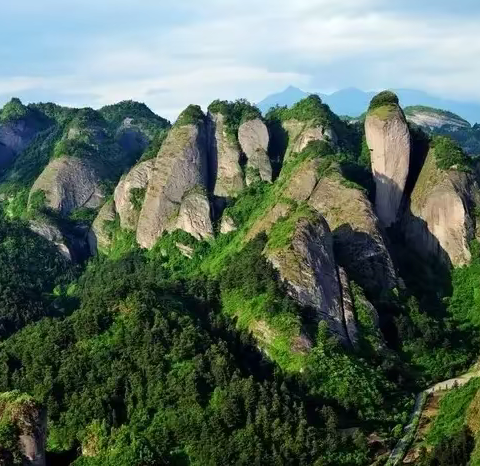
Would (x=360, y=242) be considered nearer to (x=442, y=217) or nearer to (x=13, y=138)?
(x=442, y=217)

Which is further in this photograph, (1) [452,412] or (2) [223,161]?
(2) [223,161]

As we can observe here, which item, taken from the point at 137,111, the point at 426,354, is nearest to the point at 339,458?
the point at 426,354

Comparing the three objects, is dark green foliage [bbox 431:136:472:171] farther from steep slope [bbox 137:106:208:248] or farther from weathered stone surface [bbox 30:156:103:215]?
weathered stone surface [bbox 30:156:103:215]

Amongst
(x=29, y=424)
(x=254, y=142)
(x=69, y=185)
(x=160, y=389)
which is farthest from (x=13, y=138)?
(x=29, y=424)

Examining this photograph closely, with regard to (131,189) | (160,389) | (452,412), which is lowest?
(452,412)

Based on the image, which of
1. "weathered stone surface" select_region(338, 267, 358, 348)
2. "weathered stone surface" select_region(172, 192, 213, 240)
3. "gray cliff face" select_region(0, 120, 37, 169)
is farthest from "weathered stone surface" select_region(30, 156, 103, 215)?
"weathered stone surface" select_region(338, 267, 358, 348)

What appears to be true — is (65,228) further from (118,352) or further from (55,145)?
(118,352)

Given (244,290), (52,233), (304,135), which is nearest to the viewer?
(244,290)
